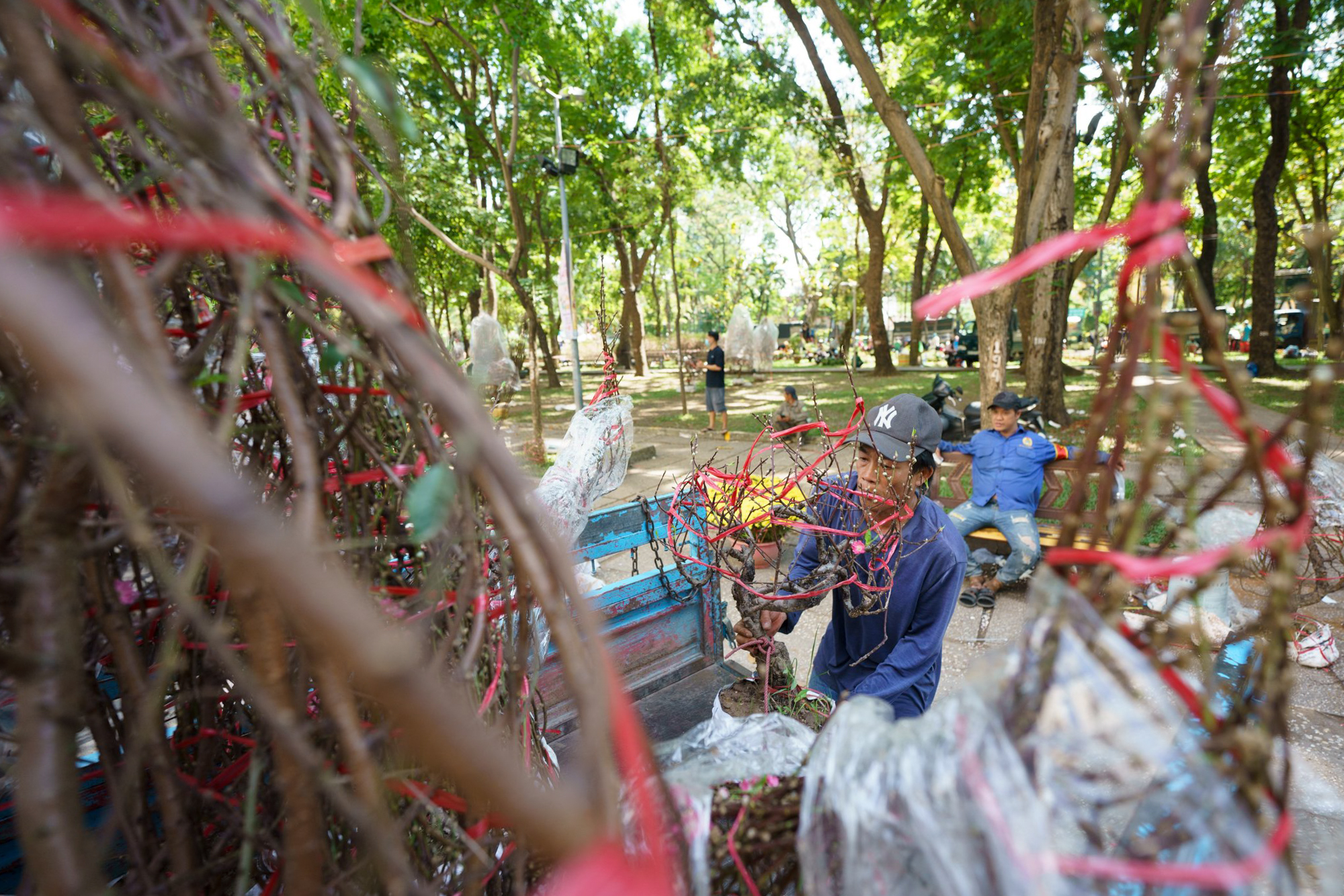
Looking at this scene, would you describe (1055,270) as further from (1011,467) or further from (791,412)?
(1011,467)

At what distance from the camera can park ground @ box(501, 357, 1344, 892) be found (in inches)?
111

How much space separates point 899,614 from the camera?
2.30 meters

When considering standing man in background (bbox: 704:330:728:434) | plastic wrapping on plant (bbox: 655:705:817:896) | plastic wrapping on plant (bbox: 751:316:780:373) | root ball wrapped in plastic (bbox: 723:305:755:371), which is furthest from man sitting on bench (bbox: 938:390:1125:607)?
plastic wrapping on plant (bbox: 751:316:780:373)

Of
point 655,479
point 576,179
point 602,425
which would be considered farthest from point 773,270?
point 602,425

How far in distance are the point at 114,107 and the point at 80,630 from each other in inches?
29.1

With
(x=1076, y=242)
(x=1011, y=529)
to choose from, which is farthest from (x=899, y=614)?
(x=1011, y=529)

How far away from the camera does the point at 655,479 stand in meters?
8.35

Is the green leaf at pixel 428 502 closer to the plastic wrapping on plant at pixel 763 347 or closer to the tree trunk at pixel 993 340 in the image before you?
the tree trunk at pixel 993 340

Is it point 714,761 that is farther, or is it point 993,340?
point 993,340

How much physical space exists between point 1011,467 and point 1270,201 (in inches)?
550

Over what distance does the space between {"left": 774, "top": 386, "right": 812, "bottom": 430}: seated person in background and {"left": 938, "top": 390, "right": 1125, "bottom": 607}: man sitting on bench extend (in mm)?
4299

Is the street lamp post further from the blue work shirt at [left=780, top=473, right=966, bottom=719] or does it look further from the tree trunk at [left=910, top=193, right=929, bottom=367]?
the tree trunk at [left=910, top=193, right=929, bottom=367]

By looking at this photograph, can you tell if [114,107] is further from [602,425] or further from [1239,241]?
[1239,241]

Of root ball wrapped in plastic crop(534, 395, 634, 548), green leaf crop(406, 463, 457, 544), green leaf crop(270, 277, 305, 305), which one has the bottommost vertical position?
root ball wrapped in plastic crop(534, 395, 634, 548)
